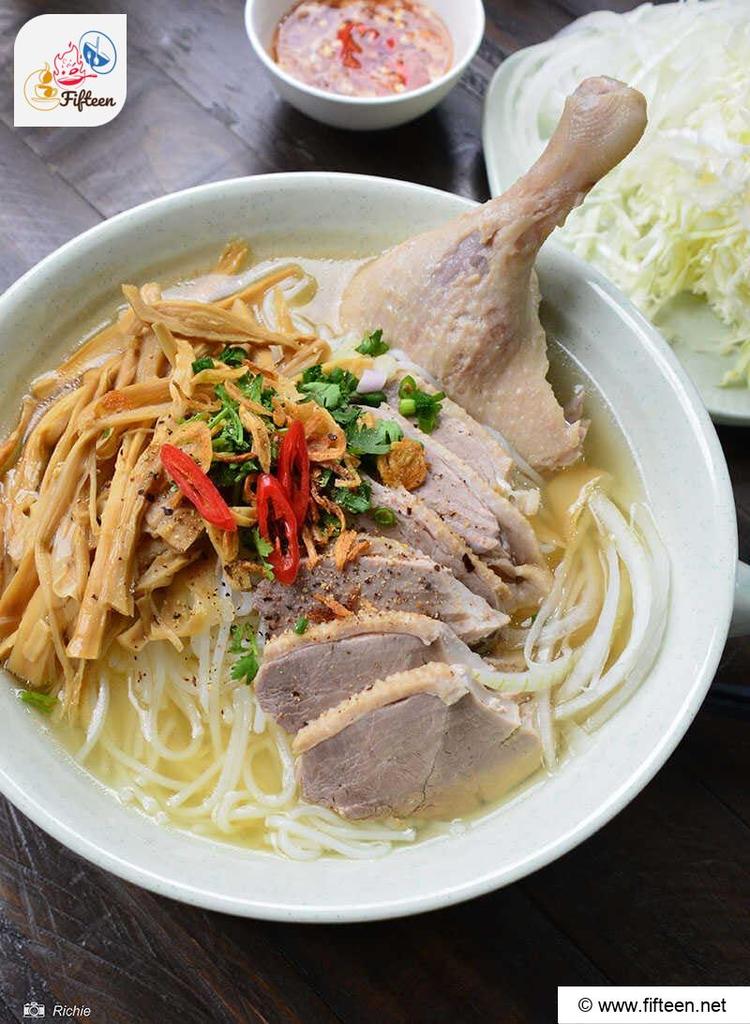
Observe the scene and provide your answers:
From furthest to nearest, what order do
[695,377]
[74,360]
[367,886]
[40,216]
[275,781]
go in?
[40,216]
[695,377]
[74,360]
[275,781]
[367,886]

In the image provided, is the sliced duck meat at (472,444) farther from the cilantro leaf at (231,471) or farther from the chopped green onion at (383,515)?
the cilantro leaf at (231,471)

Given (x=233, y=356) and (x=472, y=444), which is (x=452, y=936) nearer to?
(x=472, y=444)

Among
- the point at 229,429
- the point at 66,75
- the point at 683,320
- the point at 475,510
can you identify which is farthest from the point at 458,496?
the point at 66,75

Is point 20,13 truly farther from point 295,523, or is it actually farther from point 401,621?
point 401,621

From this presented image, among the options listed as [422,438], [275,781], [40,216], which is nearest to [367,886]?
[275,781]

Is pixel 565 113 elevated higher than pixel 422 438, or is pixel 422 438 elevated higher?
pixel 565 113

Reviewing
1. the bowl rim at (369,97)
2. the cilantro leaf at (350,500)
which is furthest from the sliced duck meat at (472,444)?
the bowl rim at (369,97)
